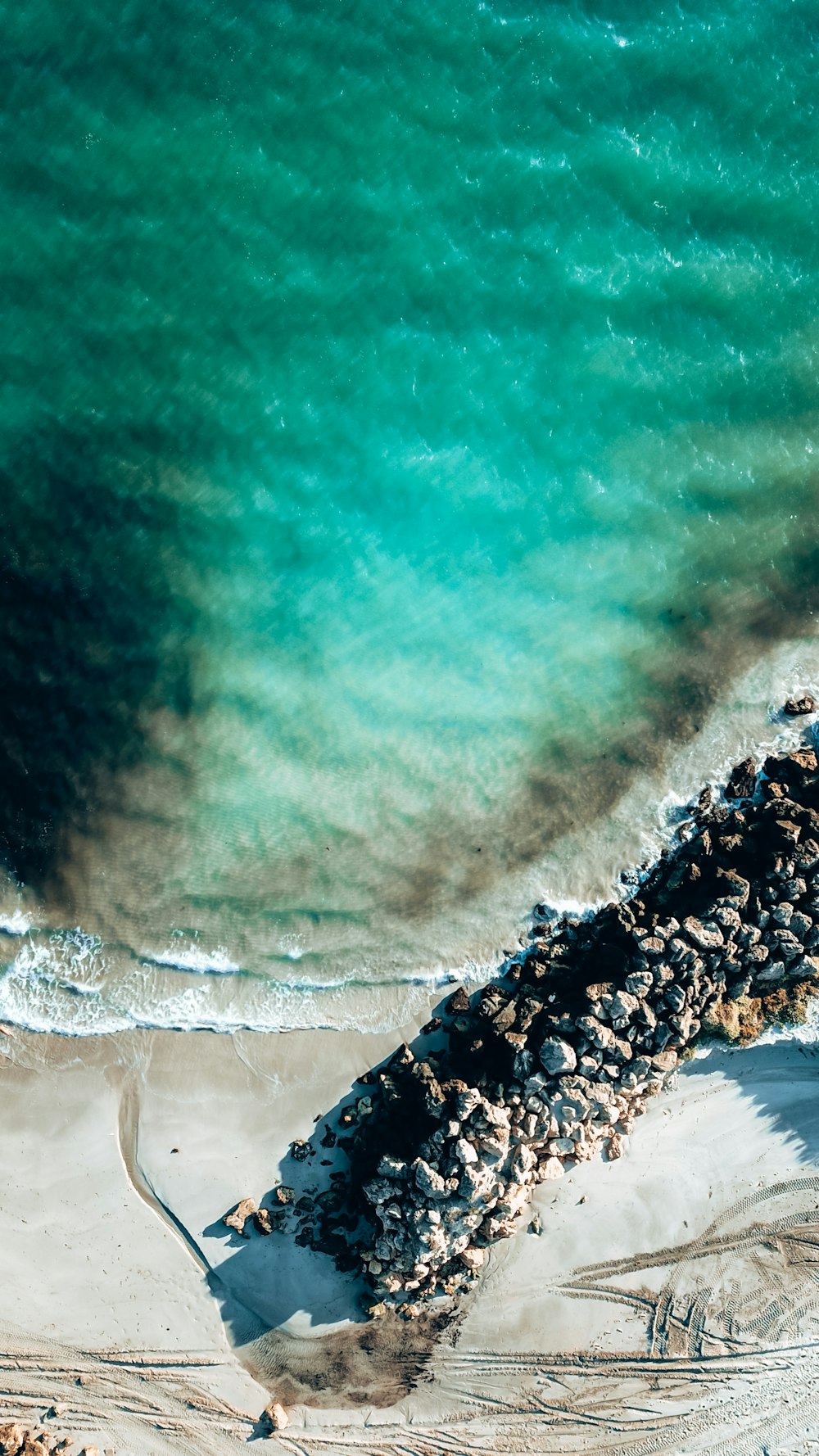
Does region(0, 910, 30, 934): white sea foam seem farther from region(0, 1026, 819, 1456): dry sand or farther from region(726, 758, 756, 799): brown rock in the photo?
region(726, 758, 756, 799): brown rock

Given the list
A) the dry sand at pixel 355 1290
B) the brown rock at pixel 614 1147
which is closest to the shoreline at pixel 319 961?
the dry sand at pixel 355 1290

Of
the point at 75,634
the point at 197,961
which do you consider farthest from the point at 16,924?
the point at 75,634

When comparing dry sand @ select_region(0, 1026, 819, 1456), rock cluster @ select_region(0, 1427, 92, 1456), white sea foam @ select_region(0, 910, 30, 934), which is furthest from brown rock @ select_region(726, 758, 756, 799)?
rock cluster @ select_region(0, 1427, 92, 1456)

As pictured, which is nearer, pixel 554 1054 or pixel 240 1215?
pixel 554 1054

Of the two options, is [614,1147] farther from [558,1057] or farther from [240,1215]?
[240,1215]

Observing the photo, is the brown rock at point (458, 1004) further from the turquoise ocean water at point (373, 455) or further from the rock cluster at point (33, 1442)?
the rock cluster at point (33, 1442)

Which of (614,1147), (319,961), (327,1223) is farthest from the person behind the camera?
(319,961)
